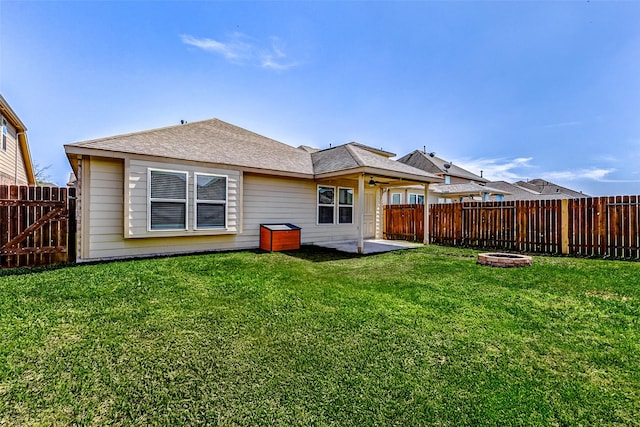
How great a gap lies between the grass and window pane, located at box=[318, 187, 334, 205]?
577cm

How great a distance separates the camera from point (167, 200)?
23.2 feet

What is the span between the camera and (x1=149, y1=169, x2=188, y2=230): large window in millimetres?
6906

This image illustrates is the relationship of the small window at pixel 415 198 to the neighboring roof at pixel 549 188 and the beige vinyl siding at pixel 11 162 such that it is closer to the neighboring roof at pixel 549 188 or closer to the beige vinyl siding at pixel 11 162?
the beige vinyl siding at pixel 11 162

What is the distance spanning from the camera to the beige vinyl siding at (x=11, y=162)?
37.2 feet

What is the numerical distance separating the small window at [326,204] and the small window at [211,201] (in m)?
3.65

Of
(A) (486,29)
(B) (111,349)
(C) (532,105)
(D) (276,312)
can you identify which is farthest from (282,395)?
(C) (532,105)

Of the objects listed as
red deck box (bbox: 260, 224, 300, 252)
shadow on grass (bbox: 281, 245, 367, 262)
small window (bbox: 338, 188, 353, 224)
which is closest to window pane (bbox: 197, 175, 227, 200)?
red deck box (bbox: 260, 224, 300, 252)

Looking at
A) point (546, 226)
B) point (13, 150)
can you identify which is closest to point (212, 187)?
point (546, 226)

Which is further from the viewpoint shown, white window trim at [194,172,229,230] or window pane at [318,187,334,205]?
window pane at [318,187,334,205]

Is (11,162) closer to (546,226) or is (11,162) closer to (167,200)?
(167,200)

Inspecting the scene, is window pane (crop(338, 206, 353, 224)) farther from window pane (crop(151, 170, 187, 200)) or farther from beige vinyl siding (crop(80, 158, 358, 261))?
window pane (crop(151, 170, 187, 200))

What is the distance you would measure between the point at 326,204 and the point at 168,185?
5377 millimetres

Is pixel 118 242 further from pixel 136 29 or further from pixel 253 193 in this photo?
pixel 136 29

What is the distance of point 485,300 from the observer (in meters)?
4.20
